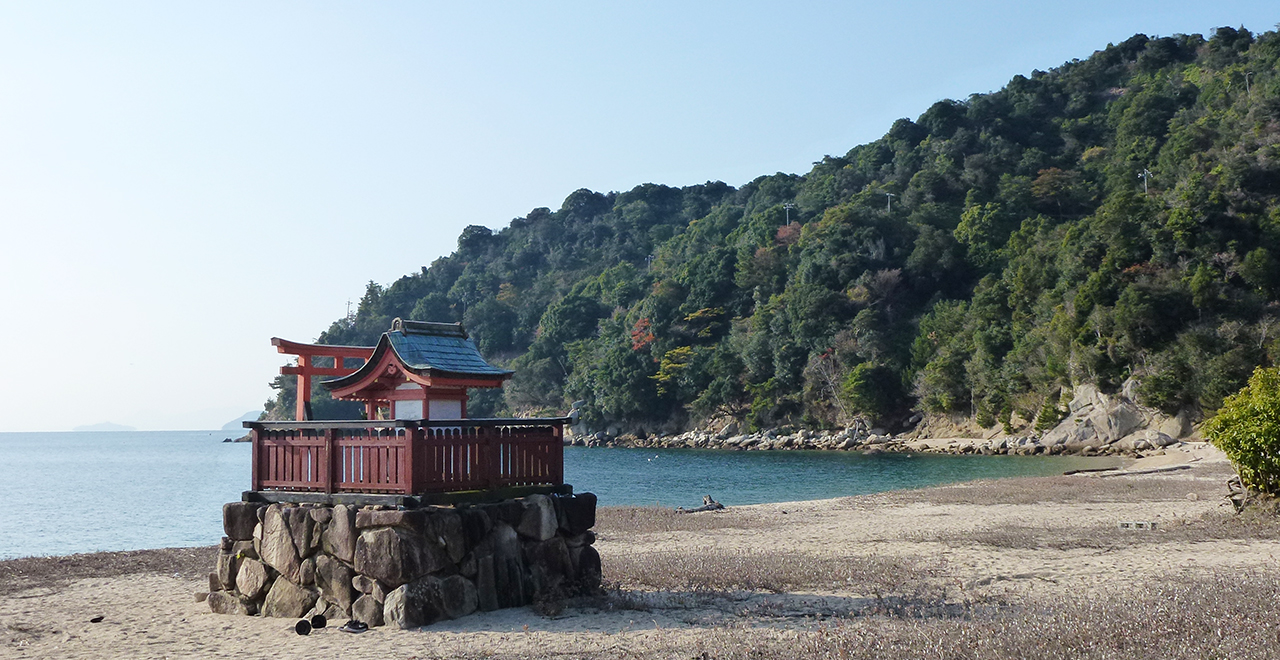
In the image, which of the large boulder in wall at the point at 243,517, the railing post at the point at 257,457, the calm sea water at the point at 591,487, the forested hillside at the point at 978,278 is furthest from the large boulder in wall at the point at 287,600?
the forested hillside at the point at 978,278

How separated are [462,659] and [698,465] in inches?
1942

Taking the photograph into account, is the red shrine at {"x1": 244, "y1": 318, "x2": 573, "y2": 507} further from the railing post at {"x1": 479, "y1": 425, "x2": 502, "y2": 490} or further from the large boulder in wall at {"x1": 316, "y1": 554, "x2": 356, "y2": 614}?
the large boulder in wall at {"x1": 316, "y1": 554, "x2": 356, "y2": 614}

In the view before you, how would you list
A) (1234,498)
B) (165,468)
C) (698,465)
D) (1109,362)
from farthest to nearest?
(165,468), (698,465), (1109,362), (1234,498)

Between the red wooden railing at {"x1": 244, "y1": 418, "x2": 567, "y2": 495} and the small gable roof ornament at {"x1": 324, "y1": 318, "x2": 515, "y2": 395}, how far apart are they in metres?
0.97

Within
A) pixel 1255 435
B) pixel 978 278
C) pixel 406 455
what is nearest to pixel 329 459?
pixel 406 455

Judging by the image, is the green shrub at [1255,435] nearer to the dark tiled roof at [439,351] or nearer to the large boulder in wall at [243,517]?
the dark tiled roof at [439,351]

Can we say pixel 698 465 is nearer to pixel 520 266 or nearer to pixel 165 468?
pixel 165 468

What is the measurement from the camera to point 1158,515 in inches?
750

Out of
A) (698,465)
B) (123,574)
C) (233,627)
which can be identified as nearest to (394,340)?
(233,627)

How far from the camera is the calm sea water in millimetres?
31656

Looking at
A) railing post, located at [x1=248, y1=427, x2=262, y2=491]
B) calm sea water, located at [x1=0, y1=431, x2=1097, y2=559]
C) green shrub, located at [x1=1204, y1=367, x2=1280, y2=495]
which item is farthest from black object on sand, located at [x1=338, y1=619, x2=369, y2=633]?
calm sea water, located at [x1=0, y1=431, x2=1097, y2=559]

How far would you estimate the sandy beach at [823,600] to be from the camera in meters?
8.04

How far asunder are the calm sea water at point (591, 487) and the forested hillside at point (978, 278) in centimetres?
956

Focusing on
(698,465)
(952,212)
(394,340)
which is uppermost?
(952,212)
